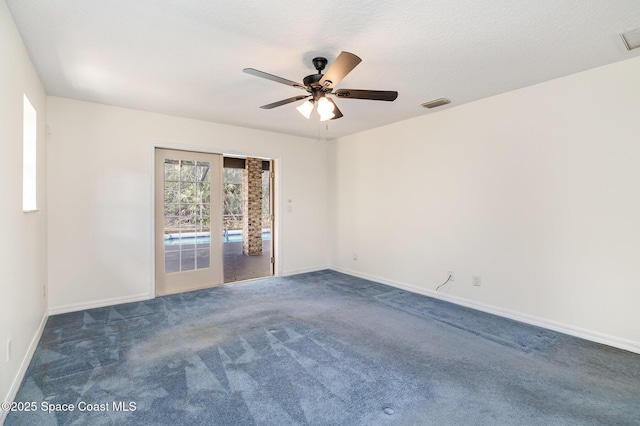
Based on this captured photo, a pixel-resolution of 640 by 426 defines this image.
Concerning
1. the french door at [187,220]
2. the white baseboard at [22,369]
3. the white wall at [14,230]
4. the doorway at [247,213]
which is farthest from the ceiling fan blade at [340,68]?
the doorway at [247,213]

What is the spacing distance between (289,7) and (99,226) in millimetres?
3444

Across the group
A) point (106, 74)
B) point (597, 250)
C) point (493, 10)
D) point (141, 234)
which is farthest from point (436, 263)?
point (106, 74)

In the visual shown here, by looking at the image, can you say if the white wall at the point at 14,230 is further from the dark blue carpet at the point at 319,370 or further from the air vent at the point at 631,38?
→ the air vent at the point at 631,38

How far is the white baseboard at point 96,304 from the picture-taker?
3.48 meters

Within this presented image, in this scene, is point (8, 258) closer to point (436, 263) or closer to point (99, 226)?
point (99, 226)

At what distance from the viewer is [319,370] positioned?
232 centimetres

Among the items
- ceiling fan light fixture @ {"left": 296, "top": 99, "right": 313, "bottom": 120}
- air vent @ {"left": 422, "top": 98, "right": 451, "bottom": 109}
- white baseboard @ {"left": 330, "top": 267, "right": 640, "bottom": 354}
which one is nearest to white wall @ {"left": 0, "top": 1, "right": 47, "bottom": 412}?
ceiling fan light fixture @ {"left": 296, "top": 99, "right": 313, "bottom": 120}

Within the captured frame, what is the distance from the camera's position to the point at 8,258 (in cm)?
193

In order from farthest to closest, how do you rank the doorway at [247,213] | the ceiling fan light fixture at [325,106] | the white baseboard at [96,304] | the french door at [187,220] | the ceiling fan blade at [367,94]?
A: 1. the doorway at [247,213]
2. the french door at [187,220]
3. the white baseboard at [96,304]
4. the ceiling fan light fixture at [325,106]
5. the ceiling fan blade at [367,94]

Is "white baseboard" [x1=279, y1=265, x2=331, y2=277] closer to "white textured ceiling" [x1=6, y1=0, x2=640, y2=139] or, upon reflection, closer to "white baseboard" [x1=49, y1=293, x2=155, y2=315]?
"white baseboard" [x1=49, y1=293, x2=155, y2=315]

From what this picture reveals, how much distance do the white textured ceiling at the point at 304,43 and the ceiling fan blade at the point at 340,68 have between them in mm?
261

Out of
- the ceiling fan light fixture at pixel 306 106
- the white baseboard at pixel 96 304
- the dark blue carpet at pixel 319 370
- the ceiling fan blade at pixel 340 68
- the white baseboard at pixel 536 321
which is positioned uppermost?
the ceiling fan blade at pixel 340 68

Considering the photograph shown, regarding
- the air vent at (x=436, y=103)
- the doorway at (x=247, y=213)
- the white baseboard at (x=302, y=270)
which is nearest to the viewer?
the air vent at (x=436, y=103)

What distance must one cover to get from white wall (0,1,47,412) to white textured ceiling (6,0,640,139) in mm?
235
